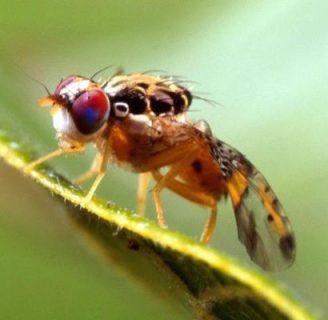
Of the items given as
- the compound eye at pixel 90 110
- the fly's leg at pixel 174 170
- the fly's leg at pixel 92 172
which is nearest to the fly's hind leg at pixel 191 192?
the fly's leg at pixel 174 170

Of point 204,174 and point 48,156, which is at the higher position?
point 48,156

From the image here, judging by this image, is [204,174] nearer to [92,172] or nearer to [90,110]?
[92,172]

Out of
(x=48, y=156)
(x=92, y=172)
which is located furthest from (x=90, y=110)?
(x=48, y=156)

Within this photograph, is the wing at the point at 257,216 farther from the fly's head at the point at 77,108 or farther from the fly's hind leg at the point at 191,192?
the fly's head at the point at 77,108

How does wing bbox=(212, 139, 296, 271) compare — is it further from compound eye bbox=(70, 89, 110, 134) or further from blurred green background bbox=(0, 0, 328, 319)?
compound eye bbox=(70, 89, 110, 134)

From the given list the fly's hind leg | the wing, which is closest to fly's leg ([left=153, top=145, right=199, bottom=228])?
the fly's hind leg
